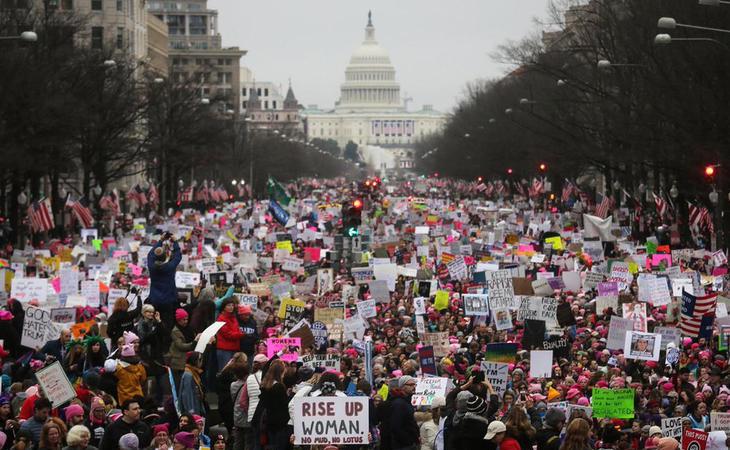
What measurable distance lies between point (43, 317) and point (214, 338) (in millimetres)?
2644

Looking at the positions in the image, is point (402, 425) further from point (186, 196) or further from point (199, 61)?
point (199, 61)

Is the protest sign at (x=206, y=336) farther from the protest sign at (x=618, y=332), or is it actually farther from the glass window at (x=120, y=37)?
the glass window at (x=120, y=37)

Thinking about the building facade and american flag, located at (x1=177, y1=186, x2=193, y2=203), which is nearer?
american flag, located at (x1=177, y1=186, x2=193, y2=203)

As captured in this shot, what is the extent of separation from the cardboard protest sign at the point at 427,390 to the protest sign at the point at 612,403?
55.9 inches

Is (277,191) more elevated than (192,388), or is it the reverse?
(277,191)

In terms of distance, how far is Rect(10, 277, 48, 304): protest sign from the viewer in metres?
28.8

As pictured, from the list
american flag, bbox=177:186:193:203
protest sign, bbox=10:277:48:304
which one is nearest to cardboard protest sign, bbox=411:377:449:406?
protest sign, bbox=10:277:48:304

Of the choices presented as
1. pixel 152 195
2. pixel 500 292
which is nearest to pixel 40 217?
pixel 500 292

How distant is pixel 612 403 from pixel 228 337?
15.2ft

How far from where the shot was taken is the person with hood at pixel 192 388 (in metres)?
18.5

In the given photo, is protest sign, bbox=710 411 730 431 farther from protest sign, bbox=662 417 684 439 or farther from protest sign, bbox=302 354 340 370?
protest sign, bbox=302 354 340 370

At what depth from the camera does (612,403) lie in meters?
18.1

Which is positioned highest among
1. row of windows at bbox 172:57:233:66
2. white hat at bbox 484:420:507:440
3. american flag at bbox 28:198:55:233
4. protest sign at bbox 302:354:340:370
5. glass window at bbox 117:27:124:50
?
row of windows at bbox 172:57:233:66

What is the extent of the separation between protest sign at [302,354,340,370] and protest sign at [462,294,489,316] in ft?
22.9
